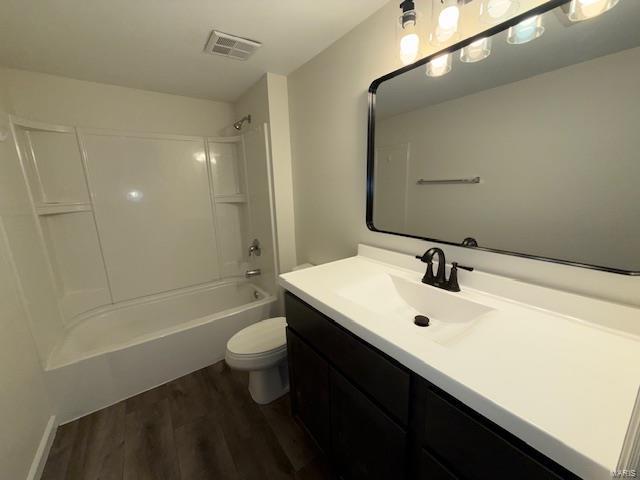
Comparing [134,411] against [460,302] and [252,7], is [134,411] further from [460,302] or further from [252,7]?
[252,7]

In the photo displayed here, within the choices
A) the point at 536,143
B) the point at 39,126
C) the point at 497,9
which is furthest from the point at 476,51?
the point at 39,126

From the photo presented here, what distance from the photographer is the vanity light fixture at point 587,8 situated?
0.69 m

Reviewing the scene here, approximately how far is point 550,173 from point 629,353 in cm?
52

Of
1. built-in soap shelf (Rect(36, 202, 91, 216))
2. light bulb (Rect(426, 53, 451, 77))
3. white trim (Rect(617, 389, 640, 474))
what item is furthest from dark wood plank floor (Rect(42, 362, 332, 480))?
light bulb (Rect(426, 53, 451, 77))

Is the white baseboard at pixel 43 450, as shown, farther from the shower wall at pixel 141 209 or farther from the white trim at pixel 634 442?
the white trim at pixel 634 442

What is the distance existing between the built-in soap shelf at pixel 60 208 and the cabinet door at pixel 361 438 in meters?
2.22

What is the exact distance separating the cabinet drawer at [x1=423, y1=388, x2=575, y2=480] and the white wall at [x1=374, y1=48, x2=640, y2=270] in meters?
0.61

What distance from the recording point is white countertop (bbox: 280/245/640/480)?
0.43 m

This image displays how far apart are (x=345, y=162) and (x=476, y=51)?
76cm

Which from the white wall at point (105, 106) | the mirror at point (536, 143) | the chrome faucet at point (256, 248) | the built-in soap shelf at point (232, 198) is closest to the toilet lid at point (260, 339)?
the chrome faucet at point (256, 248)

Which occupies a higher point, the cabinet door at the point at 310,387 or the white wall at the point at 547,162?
the white wall at the point at 547,162

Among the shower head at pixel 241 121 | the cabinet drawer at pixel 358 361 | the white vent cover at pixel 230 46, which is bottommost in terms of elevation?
the cabinet drawer at pixel 358 361

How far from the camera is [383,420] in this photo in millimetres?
765

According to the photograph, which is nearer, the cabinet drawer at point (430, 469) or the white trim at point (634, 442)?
the white trim at point (634, 442)
